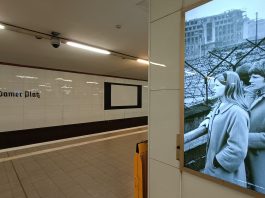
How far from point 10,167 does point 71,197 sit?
6.70 ft

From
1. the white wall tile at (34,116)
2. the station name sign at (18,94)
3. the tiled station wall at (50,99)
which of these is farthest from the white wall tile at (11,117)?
the station name sign at (18,94)

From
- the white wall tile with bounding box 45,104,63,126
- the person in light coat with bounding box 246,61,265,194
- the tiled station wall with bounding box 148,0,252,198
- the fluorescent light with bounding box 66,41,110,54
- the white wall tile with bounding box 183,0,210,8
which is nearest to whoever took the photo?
the person in light coat with bounding box 246,61,265,194

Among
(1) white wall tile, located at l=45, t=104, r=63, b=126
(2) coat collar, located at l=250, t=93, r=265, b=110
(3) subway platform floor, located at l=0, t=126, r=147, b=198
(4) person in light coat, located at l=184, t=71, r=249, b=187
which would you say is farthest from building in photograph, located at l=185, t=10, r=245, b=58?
(1) white wall tile, located at l=45, t=104, r=63, b=126

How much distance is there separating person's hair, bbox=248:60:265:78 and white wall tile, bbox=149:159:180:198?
0.94 m

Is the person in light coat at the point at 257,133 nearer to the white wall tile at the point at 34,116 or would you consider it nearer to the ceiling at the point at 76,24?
the ceiling at the point at 76,24

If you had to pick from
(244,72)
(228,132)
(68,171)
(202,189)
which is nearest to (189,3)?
(244,72)

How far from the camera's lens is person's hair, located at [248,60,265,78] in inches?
39.0

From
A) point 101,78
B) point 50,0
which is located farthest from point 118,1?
point 101,78

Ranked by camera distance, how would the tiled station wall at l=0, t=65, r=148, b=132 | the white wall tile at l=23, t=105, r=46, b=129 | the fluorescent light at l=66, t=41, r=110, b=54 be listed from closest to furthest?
the fluorescent light at l=66, t=41, r=110, b=54
the tiled station wall at l=0, t=65, r=148, b=132
the white wall tile at l=23, t=105, r=46, b=129

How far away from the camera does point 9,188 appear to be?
3.06m

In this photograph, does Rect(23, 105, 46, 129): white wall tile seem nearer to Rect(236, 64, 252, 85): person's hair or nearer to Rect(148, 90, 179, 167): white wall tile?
Rect(148, 90, 179, 167): white wall tile

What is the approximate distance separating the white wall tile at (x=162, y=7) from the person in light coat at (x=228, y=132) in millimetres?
729

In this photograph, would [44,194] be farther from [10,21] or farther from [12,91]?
[12,91]

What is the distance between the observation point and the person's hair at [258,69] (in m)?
0.99
